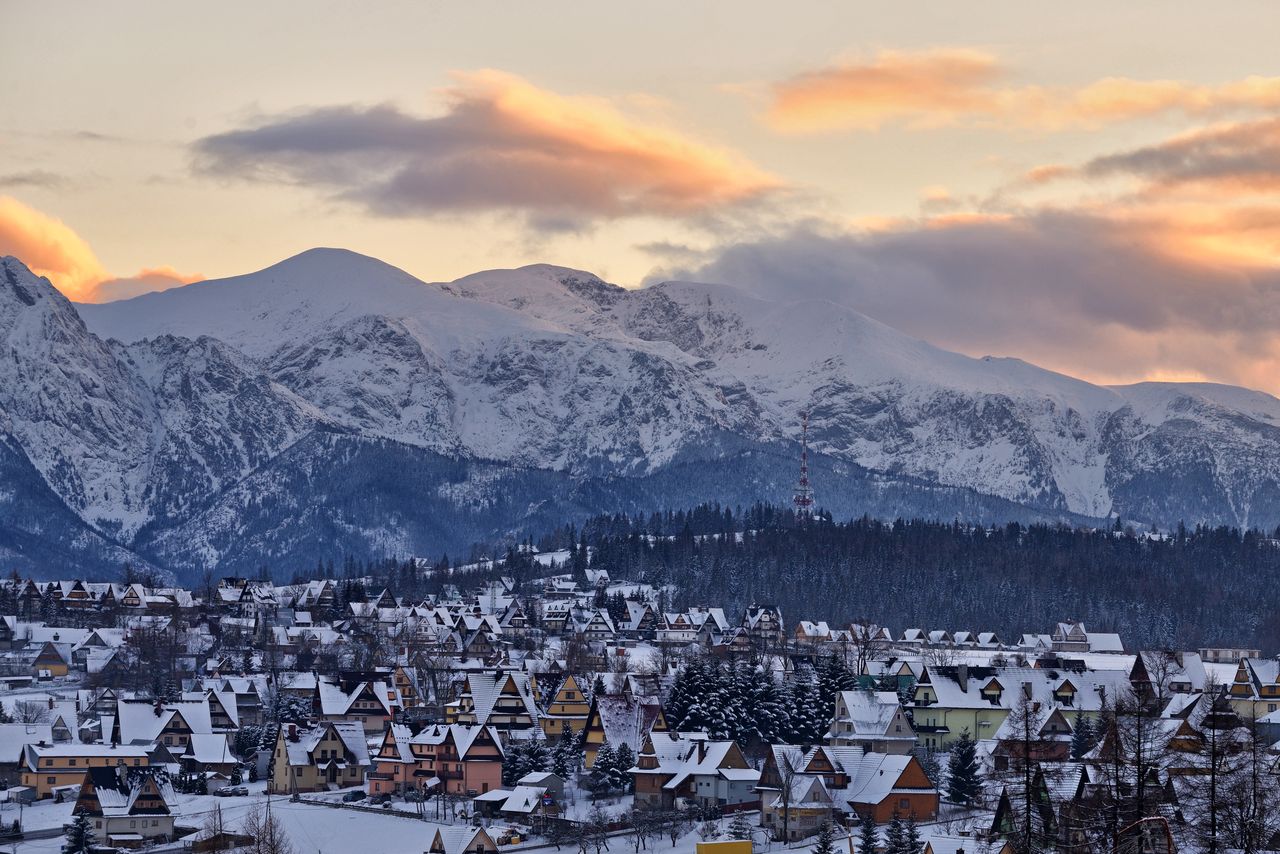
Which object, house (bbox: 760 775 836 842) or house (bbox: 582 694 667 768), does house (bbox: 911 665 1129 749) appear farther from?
house (bbox: 760 775 836 842)

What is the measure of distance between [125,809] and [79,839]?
7820 millimetres

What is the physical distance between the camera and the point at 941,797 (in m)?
111

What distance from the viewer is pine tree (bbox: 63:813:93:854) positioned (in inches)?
4060

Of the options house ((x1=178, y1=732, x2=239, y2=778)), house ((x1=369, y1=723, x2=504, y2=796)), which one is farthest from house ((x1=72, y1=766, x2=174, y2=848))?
house ((x1=369, y1=723, x2=504, y2=796))

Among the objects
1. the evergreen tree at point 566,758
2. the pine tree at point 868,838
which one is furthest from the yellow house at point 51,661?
the pine tree at point 868,838

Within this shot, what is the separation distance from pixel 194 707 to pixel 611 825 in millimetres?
39547

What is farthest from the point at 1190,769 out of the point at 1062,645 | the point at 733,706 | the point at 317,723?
the point at 1062,645

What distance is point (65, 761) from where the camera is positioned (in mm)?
124062

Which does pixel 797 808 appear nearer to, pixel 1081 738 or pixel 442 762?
pixel 1081 738

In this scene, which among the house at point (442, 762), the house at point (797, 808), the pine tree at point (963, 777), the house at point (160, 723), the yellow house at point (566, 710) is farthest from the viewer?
the yellow house at point (566, 710)

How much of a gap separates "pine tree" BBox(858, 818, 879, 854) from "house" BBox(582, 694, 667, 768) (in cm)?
2425

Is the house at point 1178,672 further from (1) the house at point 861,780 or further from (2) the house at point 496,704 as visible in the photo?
(2) the house at point 496,704

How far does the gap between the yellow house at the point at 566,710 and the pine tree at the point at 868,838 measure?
37145 millimetres

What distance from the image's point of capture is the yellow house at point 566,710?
137 metres
